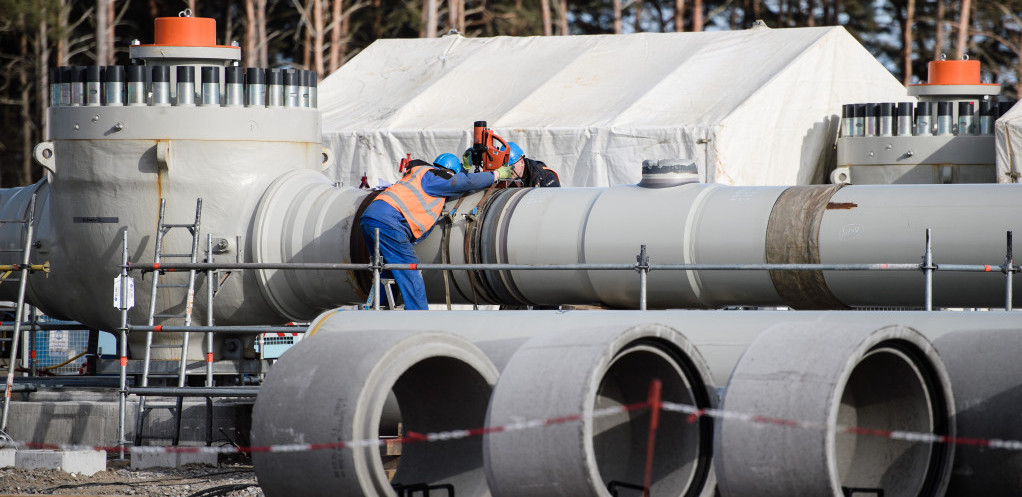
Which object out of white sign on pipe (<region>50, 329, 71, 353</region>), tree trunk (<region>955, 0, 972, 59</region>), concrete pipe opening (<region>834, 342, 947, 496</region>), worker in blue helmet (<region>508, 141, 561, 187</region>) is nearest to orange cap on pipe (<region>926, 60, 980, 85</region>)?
worker in blue helmet (<region>508, 141, 561, 187</region>)

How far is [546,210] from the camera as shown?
9594mm

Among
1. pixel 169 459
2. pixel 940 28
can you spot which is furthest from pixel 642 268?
pixel 940 28

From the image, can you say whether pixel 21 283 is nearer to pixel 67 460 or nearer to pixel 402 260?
pixel 67 460

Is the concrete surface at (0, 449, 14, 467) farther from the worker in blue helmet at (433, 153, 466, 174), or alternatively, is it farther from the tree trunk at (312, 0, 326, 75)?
the tree trunk at (312, 0, 326, 75)

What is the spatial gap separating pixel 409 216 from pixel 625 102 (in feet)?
21.4

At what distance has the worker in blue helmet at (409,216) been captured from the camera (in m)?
9.66

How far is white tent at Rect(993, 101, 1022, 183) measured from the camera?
13344 mm

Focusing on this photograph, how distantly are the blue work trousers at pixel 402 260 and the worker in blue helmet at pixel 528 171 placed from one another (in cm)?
152

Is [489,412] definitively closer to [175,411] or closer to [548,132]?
[175,411]

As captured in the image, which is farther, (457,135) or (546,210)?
(457,135)

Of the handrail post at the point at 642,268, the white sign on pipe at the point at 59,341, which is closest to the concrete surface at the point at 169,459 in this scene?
the handrail post at the point at 642,268

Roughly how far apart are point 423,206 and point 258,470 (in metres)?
3.23

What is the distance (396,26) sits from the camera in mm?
36875

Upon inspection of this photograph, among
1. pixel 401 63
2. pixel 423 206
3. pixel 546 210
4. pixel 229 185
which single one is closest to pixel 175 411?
pixel 229 185
